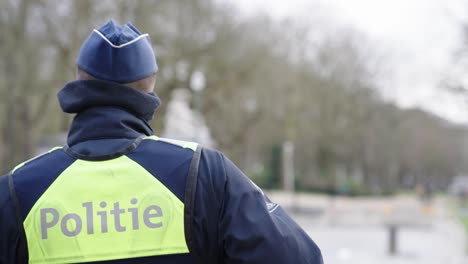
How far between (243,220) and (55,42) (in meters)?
23.0

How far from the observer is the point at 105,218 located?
2004 mm

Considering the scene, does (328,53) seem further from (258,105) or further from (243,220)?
(243,220)

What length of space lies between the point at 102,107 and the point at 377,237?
2169 cm

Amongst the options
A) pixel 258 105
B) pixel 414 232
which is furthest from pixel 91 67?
pixel 258 105

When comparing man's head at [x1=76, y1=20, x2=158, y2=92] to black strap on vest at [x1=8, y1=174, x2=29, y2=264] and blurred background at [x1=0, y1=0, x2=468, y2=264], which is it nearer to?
black strap on vest at [x1=8, y1=174, x2=29, y2=264]

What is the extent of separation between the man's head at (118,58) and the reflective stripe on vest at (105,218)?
0.26 meters

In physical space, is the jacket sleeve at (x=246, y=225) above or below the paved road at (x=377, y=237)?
above

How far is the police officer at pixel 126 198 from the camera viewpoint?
1.97 m

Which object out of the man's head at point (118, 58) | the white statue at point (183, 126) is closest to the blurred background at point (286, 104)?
the white statue at point (183, 126)

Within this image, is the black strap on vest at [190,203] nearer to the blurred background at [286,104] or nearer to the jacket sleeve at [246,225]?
the jacket sleeve at [246,225]

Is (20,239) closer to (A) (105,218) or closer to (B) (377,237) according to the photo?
(A) (105,218)

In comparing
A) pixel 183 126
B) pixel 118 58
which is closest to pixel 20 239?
pixel 118 58

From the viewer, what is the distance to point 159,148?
2078 mm

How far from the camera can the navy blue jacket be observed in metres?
1.96
